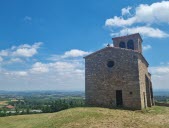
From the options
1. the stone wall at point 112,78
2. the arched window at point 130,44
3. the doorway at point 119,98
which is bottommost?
the doorway at point 119,98

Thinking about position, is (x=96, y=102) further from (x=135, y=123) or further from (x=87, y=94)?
(x=135, y=123)

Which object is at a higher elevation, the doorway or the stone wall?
the stone wall

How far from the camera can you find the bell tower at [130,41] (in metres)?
30.4

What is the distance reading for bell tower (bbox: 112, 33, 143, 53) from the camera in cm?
3044

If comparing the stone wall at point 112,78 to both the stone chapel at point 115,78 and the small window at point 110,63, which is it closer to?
the stone chapel at point 115,78

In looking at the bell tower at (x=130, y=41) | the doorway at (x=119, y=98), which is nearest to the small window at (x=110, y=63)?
the doorway at (x=119, y=98)

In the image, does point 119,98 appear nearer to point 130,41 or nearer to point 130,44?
point 130,44

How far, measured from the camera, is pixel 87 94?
86.5ft

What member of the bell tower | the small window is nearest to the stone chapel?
the small window

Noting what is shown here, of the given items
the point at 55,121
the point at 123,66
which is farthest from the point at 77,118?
the point at 123,66

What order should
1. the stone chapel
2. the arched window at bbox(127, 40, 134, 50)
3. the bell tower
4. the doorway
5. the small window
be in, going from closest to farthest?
the stone chapel, the doorway, the small window, the bell tower, the arched window at bbox(127, 40, 134, 50)

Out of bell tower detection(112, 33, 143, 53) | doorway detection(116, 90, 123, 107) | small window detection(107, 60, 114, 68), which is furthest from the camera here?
bell tower detection(112, 33, 143, 53)

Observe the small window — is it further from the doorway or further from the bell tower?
the bell tower

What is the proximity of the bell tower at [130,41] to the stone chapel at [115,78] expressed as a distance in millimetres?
5330
